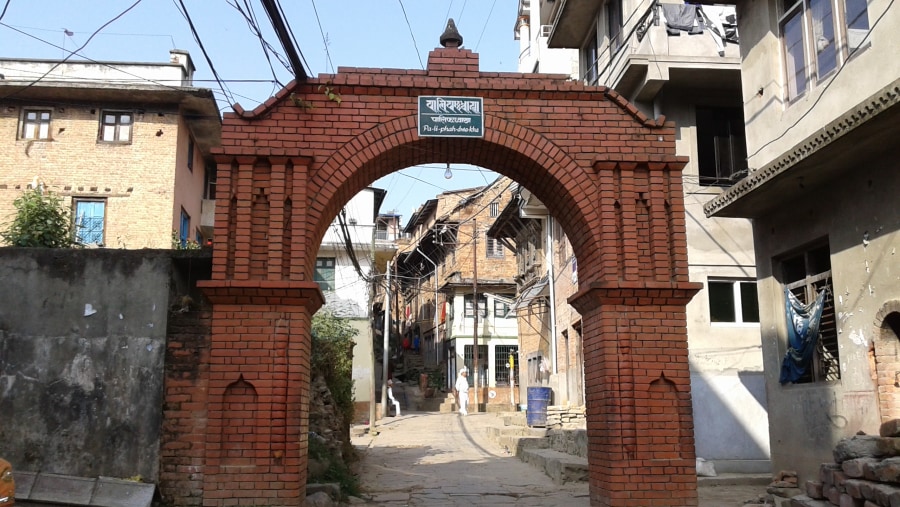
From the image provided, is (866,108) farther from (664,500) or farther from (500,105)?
(664,500)

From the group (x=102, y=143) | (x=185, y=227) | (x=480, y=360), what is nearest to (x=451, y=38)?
(x=102, y=143)

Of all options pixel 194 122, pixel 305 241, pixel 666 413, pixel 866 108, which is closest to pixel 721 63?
pixel 866 108

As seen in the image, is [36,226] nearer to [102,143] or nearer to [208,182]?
[102,143]

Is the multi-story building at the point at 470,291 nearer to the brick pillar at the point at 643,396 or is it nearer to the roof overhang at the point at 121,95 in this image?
the roof overhang at the point at 121,95

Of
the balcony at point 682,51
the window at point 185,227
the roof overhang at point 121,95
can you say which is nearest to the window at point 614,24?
the balcony at point 682,51

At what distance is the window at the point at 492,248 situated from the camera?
43062mm

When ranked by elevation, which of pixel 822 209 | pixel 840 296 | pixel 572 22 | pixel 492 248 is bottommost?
pixel 840 296

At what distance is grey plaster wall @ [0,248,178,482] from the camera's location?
7.96m

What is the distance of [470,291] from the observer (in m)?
40.7

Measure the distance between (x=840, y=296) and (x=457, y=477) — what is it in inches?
285

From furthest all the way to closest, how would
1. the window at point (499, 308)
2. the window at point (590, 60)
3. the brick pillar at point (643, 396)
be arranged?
the window at point (499, 308) < the window at point (590, 60) < the brick pillar at point (643, 396)

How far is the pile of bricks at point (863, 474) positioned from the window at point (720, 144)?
8394mm

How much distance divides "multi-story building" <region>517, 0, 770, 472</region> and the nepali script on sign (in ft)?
22.8

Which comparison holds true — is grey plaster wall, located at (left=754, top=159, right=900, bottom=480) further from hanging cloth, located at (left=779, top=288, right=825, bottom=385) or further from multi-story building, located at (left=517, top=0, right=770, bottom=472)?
multi-story building, located at (left=517, top=0, right=770, bottom=472)
